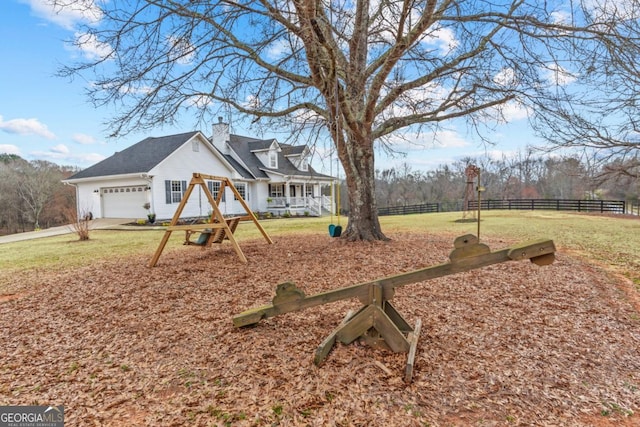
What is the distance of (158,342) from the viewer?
3312 mm

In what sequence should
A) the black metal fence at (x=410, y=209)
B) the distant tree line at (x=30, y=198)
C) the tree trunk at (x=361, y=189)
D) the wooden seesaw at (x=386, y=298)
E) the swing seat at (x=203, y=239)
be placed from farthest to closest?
1. the black metal fence at (x=410, y=209)
2. the distant tree line at (x=30, y=198)
3. the tree trunk at (x=361, y=189)
4. the swing seat at (x=203, y=239)
5. the wooden seesaw at (x=386, y=298)

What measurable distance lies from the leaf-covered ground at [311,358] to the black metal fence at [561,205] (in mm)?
21104

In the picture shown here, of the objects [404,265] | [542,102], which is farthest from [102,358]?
[542,102]

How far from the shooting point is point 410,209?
35750mm

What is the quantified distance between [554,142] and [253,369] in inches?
353

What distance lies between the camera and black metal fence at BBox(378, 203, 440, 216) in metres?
34.5

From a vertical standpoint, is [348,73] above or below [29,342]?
above

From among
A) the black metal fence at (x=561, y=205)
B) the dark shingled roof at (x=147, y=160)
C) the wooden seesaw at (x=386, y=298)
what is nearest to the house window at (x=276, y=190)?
the dark shingled roof at (x=147, y=160)

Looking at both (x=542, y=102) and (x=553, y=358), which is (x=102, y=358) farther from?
(x=542, y=102)

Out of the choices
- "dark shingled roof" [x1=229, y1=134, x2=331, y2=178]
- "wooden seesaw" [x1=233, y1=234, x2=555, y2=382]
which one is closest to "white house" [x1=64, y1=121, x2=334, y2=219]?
"dark shingled roof" [x1=229, y1=134, x2=331, y2=178]

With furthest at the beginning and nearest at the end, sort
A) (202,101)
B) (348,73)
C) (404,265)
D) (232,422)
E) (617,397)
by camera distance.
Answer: (202,101), (348,73), (404,265), (617,397), (232,422)

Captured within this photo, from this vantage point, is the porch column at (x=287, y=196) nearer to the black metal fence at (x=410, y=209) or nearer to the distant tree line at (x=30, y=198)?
the black metal fence at (x=410, y=209)

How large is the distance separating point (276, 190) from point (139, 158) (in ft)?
33.6

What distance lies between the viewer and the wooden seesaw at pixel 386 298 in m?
2.65
